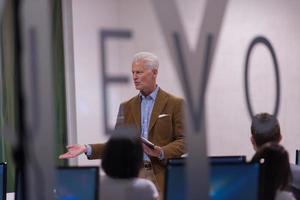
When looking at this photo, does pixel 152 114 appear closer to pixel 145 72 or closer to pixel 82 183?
pixel 145 72

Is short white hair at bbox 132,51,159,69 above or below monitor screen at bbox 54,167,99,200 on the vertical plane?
above

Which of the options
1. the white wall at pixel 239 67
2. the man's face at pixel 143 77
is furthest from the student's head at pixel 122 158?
the white wall at pixel 239 67

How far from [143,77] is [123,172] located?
687mm

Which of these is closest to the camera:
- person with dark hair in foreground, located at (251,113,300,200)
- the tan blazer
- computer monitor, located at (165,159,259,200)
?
computer monitor, located at (165,159,259,200)

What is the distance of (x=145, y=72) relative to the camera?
205cm

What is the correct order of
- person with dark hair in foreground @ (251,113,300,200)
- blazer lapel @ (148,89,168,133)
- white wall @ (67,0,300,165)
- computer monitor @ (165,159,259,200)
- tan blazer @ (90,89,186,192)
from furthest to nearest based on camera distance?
white wall @ (67,0,300,165) < blazer lapel @ (148,89,168,133) < tan blazer @ (90,89,186,192) < person with dark hair in foreground @ (251,113,300,200) < computer monitor @ (165,159,259,200)

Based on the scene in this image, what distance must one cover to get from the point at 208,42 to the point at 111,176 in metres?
0.60

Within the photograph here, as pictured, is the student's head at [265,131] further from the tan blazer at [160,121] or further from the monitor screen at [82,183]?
the monitor screen at [82,183]

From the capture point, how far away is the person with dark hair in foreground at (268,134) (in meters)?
1.66

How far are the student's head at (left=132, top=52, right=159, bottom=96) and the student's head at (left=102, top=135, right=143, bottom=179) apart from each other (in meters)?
0.60

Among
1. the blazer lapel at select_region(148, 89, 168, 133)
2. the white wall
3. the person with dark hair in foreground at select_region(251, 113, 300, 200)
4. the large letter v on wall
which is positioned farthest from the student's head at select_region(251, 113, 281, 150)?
the white wall

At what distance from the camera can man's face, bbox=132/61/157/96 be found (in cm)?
202

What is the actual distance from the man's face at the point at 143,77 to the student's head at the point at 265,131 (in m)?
0.54

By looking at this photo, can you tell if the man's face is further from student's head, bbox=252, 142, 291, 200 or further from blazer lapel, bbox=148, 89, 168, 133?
student's head, bbox=252, 142, 291, 200
